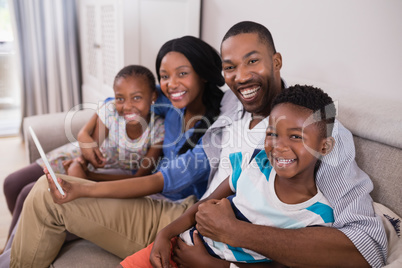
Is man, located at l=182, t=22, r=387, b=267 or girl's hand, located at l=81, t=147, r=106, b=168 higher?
man, located at l=182, t=22, r=387, b=267

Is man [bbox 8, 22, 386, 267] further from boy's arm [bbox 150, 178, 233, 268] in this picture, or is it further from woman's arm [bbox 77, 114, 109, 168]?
woman's arm [bbox 77, 114, 109, 168]

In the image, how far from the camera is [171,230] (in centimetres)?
102

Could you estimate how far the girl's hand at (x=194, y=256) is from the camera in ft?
3.04

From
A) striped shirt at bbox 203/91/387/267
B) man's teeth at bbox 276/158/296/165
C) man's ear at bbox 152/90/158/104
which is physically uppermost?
man's ear at bbox 152/90/158/104

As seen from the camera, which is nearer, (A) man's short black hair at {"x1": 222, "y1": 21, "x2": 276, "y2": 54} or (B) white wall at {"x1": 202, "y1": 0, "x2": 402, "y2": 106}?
(A) man's short black hair at {"x1": 222, "y1": 21, "x2": 276, "y2": 54}

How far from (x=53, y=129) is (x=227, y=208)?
1.12m

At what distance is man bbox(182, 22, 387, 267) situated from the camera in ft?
2.49

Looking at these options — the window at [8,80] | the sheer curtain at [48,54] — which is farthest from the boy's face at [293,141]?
the window at [8,80]

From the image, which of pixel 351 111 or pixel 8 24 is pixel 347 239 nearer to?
pixel 351 111

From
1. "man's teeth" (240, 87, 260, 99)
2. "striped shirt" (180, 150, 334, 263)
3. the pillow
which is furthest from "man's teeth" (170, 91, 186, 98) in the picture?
the pillow

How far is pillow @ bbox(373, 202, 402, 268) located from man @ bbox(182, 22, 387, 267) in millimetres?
24

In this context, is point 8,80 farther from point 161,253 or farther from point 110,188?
point 161,253

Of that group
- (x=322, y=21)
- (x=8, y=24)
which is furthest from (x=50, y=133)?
(x=8, y=24)

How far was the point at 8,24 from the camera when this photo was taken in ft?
9.66
